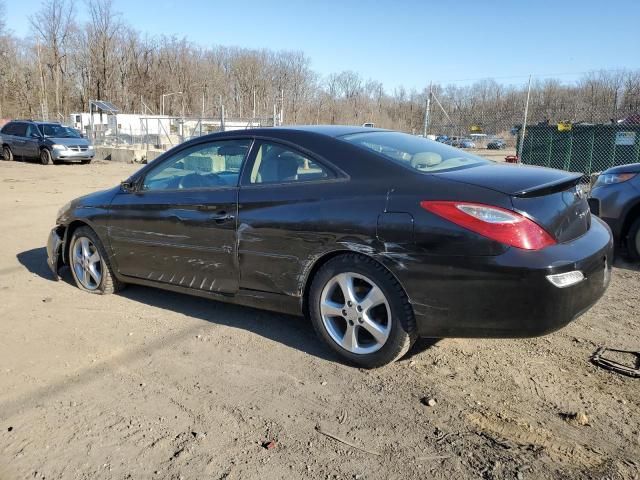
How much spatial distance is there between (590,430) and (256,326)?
7.84 ft

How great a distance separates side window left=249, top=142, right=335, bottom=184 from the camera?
3545 millimetres

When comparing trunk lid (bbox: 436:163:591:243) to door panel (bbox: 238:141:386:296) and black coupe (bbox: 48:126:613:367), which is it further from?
door panel (bbox: 238:141:386:296)

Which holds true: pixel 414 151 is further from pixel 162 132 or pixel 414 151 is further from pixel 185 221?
pixel 162 132

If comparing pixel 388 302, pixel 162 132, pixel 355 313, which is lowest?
pixel 355 313

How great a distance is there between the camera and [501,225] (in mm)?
2840

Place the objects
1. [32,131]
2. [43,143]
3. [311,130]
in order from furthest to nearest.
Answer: [32,131], [43,143], [311,130]

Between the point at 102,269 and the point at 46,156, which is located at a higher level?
the point at 46,156

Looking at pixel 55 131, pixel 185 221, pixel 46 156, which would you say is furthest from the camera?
pixel 55 131

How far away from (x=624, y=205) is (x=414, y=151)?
11.1ft

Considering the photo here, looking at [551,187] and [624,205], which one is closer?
[551,187]

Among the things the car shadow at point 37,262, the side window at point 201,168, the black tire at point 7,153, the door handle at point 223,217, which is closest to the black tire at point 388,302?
the door handle at point 223,217

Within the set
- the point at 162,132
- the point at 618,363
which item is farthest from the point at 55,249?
the point at 162,132

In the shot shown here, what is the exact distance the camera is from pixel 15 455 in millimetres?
2590

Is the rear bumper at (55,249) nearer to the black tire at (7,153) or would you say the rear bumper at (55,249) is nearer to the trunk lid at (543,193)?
the trunk lid at (543,193)
